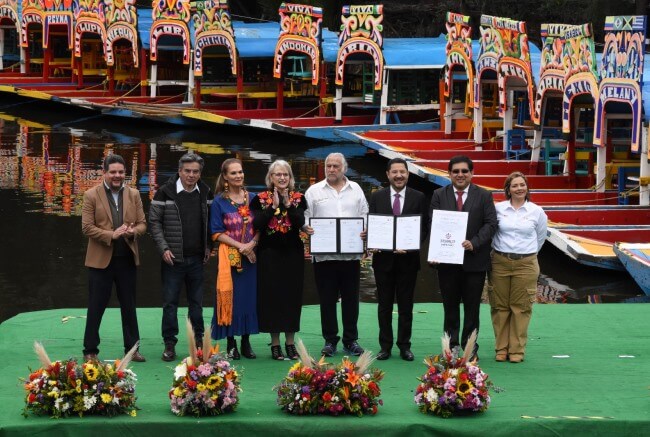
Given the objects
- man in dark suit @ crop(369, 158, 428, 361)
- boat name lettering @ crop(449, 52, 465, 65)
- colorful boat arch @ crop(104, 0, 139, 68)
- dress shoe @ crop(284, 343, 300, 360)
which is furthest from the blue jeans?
colorful boat arch @ crop(104, 0, 139, 68)

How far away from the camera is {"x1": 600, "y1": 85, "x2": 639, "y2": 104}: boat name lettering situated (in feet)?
56.5

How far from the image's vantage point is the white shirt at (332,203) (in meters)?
8.73

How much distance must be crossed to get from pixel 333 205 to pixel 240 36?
77.3 ft

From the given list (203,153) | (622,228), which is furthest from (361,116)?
(622,228)

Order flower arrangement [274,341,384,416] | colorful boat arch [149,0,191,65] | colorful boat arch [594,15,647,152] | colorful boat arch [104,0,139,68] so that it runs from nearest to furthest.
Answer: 1. flower arrangement [274,341,384,416]
2. colorful boat arch [594,15,647,152]
3. colorful boat arch [149,0,191,65]
4. colorful boat arch [104,0,139,68]

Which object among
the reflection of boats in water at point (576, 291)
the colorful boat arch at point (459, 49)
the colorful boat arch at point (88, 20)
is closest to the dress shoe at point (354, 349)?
the reflection of boats in water at point (576, 291)

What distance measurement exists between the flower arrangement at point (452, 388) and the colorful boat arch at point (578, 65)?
11540 mm

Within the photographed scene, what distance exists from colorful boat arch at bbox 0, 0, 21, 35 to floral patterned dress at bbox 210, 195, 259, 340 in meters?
30.2

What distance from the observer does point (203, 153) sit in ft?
87.5

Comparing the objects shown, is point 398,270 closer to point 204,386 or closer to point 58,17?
point 204,386

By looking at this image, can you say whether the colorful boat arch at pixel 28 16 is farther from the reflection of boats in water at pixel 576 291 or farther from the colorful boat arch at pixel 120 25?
the reflection of boats in water at pixel 576 291

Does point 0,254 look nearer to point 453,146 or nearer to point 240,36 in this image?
point 453,146

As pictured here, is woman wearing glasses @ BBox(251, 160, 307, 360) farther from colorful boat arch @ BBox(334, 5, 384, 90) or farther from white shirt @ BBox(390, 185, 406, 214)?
colorful boat arch @ BBox(334, 5, 384, 90)

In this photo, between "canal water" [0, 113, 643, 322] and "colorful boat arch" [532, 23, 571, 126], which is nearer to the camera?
"canal water" [0, 113, 643, 322]
